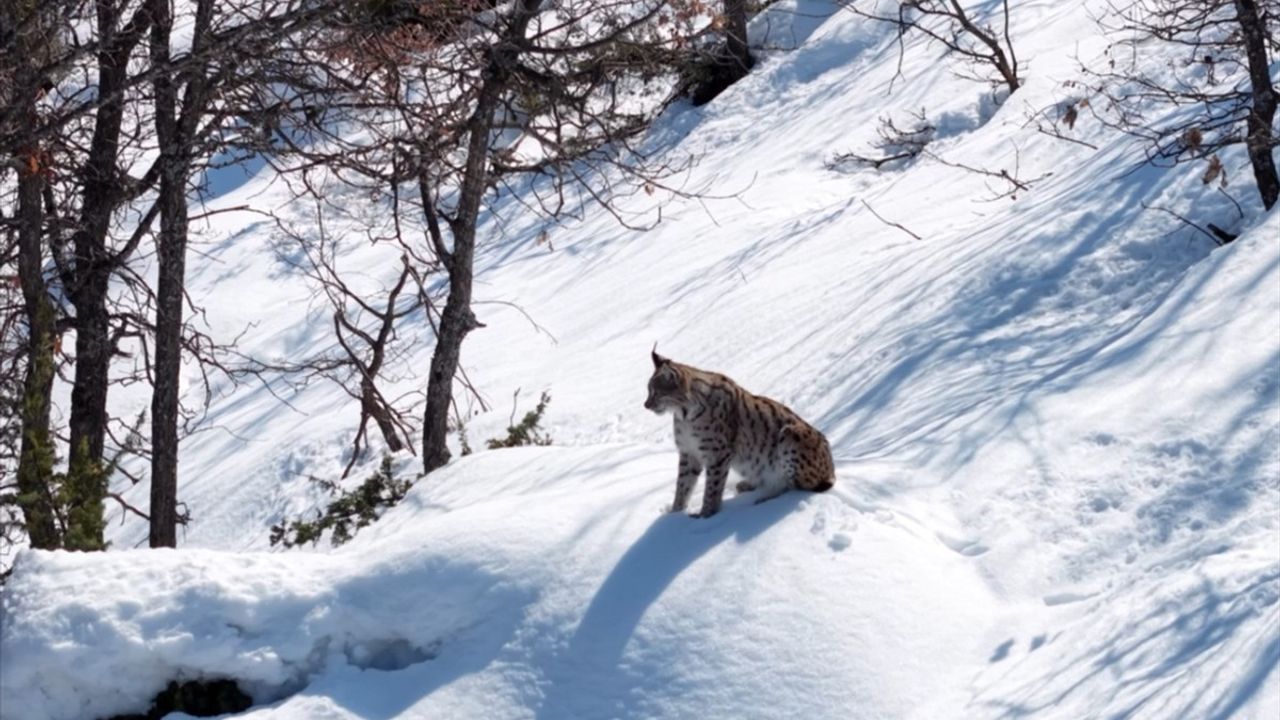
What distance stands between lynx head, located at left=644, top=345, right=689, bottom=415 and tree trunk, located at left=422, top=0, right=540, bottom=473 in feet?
11.6

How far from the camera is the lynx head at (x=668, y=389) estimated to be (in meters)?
7.39

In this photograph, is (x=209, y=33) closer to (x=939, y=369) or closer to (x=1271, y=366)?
(x=939, y=369)

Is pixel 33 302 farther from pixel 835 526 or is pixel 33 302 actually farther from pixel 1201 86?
pixel 1201 86

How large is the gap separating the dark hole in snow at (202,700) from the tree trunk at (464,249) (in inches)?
182

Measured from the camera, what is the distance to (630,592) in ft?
21.5

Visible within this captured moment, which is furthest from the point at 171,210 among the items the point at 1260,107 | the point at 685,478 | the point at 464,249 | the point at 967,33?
the point at 967,33

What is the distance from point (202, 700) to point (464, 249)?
5175mm

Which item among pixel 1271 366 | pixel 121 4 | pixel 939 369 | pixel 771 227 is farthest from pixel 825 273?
pixel 121 4

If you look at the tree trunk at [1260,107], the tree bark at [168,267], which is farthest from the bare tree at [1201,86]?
the tree bark at [168,267]

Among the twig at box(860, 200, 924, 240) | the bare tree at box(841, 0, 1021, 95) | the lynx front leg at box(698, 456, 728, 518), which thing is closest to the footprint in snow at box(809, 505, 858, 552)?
the lynx front leg at box(698, 456, 728, 518)

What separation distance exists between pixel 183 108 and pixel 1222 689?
7200 millimetres

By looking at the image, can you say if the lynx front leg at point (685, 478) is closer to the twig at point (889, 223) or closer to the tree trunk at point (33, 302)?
the tree trunk at point (33, 302)

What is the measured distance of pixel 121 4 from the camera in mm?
8961

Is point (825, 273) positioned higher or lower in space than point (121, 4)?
lower
